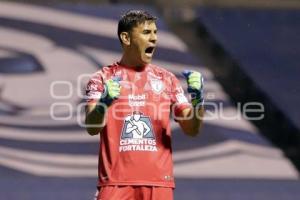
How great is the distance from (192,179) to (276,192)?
61 cm

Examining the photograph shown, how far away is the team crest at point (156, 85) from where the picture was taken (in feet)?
14.5

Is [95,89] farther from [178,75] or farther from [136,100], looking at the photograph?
[178,75]

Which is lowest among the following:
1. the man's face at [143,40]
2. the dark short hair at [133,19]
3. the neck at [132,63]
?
the neck at [132,63]

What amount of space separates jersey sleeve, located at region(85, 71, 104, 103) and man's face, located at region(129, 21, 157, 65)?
19 cm

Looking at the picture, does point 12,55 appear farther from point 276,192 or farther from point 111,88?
point 111,88

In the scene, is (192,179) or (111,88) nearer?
(111,88)

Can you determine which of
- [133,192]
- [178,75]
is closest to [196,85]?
[133,192]

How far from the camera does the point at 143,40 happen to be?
4340 millimetres

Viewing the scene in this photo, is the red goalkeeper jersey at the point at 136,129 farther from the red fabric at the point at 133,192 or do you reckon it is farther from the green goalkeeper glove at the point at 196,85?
the green goalkeeper glove at the point at 196,85

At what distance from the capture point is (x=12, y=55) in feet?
24.7

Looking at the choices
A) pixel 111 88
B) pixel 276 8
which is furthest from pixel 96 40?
pixel 111 88

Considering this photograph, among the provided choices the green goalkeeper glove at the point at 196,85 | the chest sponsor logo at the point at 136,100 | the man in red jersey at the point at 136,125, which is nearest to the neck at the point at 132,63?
the man in red jersey at the point at 136,125

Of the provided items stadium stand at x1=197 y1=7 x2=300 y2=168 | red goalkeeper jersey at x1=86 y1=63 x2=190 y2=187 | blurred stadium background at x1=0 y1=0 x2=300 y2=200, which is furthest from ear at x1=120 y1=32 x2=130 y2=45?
stadium stand at x1=197 y1=7 x2=300 y2=168

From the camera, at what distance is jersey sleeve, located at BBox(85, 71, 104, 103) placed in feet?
14.1
